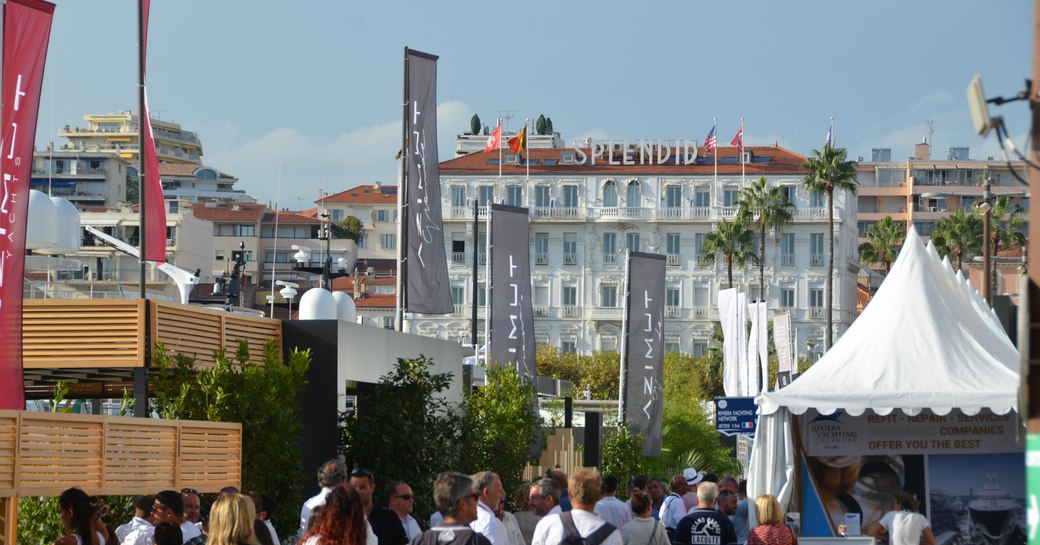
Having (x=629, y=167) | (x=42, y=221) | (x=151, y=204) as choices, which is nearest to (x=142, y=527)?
(x=151, y=204)

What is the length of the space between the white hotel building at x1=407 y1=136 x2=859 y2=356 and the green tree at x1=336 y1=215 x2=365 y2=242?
25.9 m

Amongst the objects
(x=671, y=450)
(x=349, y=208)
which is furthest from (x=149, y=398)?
(x=349, y=208)

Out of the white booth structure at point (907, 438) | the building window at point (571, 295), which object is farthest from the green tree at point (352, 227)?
the white booth structure at point (907, 438)

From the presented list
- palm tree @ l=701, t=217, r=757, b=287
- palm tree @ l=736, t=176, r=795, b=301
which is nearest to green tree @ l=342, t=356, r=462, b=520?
palm tree @ l=736, t=176, r=795, b=301

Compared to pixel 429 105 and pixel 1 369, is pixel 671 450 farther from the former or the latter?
pixel 1 369

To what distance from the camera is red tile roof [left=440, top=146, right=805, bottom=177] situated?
110188 millimetres

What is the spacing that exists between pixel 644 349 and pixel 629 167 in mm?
81140

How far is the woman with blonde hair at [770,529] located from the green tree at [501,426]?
9.18 m

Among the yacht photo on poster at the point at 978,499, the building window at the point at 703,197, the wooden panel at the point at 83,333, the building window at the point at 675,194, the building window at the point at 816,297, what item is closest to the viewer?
the wooden panel at the point at 83,333

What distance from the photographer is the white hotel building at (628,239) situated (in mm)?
108625

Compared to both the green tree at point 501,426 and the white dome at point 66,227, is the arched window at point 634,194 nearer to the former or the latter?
the green tree at point 501,426

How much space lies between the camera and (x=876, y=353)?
63.5 feet

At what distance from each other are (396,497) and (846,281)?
10207cm

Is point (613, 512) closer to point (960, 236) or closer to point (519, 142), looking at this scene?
point (960, 236)
